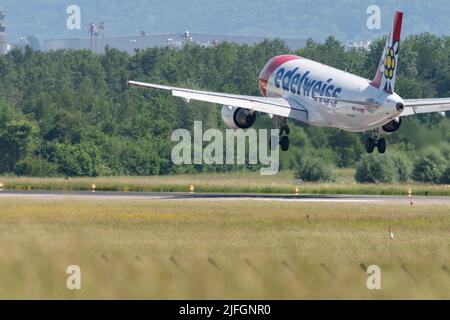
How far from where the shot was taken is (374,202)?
68562 mm

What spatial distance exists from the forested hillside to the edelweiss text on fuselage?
653 centimetres

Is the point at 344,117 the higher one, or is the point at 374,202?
the point at 344,117

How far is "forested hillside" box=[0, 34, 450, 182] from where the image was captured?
8631 cm

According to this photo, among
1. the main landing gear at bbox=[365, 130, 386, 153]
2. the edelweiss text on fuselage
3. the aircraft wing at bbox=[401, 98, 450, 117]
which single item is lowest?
the main landing gear at bbox=[365, 130, 386, 153]

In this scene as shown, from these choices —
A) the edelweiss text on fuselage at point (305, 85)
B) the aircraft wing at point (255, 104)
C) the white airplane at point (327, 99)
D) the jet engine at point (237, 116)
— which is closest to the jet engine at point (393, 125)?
the white airplane at point (327, 99)

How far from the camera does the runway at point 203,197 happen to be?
229ft

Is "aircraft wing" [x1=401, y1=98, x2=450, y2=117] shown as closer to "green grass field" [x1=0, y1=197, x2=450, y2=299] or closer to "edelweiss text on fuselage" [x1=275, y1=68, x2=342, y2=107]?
"edelweiss text on fuselage" [x1=275, y1=68, x2=342, y2=107]

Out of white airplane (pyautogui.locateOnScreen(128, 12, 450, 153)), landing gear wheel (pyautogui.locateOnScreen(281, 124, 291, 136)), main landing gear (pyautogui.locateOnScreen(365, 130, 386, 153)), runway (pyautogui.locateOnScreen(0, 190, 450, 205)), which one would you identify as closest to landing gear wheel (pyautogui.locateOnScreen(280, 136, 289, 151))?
white airplane (pyautogui.locateOnScreen(128, 12, 450, 153))

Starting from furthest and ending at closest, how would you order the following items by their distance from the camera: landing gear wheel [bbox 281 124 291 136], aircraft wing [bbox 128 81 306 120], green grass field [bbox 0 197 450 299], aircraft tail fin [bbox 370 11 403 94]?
landing gear wheel [bbox 281 124 291 136] < aircraft wing [bbox 128 81 306 120] < aircraft tail fin [bbox 370 11 403 94] < green grass field [bbox 0 197 450 299]

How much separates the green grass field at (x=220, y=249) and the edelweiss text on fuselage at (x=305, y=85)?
26.6 ft

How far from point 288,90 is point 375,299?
49160 mm

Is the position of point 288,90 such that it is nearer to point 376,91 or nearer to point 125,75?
point 376,91

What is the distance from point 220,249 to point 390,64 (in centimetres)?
3071

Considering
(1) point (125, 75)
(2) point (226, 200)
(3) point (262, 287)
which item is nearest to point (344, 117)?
(2) point (226, 200)
